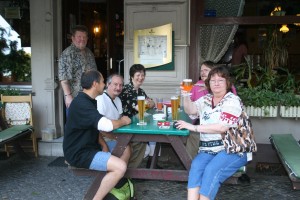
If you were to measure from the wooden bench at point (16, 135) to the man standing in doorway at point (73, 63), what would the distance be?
82 cm

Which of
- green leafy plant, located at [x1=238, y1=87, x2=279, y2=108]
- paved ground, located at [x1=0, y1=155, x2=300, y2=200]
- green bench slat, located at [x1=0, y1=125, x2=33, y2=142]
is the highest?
green leafy plant, located at [x1=238, y1=87, x2=279, y2=108]

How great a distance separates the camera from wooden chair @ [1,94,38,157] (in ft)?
18.1

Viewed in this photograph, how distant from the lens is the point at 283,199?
396 cm

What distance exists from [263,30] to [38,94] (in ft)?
12.5

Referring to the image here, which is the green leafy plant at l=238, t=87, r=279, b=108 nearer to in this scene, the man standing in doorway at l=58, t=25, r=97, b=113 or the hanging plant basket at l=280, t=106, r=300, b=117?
the hanging plant basket at l=280, t=106, r=300, b=117

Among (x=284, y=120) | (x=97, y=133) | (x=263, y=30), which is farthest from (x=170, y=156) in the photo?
(x=263, y=30)

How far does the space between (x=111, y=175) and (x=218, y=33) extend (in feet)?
10.4

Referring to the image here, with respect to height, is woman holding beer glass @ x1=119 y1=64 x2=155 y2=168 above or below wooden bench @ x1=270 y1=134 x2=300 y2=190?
above

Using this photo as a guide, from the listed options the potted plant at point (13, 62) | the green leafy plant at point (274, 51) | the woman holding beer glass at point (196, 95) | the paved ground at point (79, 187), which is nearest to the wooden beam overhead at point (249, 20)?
the green leafy plant at point (274, 51)

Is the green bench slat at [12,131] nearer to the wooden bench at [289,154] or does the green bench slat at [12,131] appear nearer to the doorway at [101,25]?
the doorway at [101,25]

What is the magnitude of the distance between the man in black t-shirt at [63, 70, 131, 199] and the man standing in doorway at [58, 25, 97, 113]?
135 cm

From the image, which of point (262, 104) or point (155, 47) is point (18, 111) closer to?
point (155, 47)

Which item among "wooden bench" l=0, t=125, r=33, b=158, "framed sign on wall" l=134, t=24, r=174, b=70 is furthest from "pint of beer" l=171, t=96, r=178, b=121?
"wooden bench" l=0, t=125, r=33, b=158

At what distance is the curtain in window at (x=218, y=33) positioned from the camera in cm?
555
